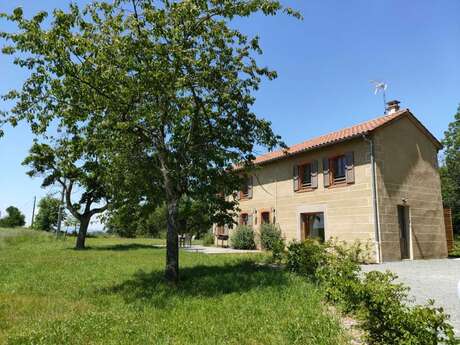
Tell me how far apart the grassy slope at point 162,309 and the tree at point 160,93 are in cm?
161

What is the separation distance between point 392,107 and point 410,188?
4258 mm

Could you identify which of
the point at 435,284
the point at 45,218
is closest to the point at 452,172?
the point at 435,284

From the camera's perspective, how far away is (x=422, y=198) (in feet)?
56.1

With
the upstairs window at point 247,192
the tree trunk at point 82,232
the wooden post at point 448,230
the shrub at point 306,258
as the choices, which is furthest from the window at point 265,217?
the tree trunk at point 82,232

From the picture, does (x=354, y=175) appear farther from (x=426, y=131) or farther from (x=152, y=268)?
(x=152, y=268)

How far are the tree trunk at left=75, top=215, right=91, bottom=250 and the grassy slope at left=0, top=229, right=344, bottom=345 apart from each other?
11925 mm

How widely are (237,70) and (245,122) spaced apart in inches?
55.9

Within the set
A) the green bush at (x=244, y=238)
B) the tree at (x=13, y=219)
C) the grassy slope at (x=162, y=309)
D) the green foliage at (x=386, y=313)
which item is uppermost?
the tree at (x=13, y=219)

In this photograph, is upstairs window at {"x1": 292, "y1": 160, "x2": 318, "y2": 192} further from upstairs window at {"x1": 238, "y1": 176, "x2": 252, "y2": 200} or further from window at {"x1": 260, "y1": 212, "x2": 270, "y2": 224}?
upstairs window at {"x1": 238, "y1": 176, "x2": 252, "y2": 200}

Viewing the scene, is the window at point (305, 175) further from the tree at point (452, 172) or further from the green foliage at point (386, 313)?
the tree at point (452, 172)

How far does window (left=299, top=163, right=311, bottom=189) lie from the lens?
18.7 m

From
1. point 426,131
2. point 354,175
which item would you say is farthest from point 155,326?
point 426,131

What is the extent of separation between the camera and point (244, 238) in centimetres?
2170

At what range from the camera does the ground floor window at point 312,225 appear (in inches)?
703
